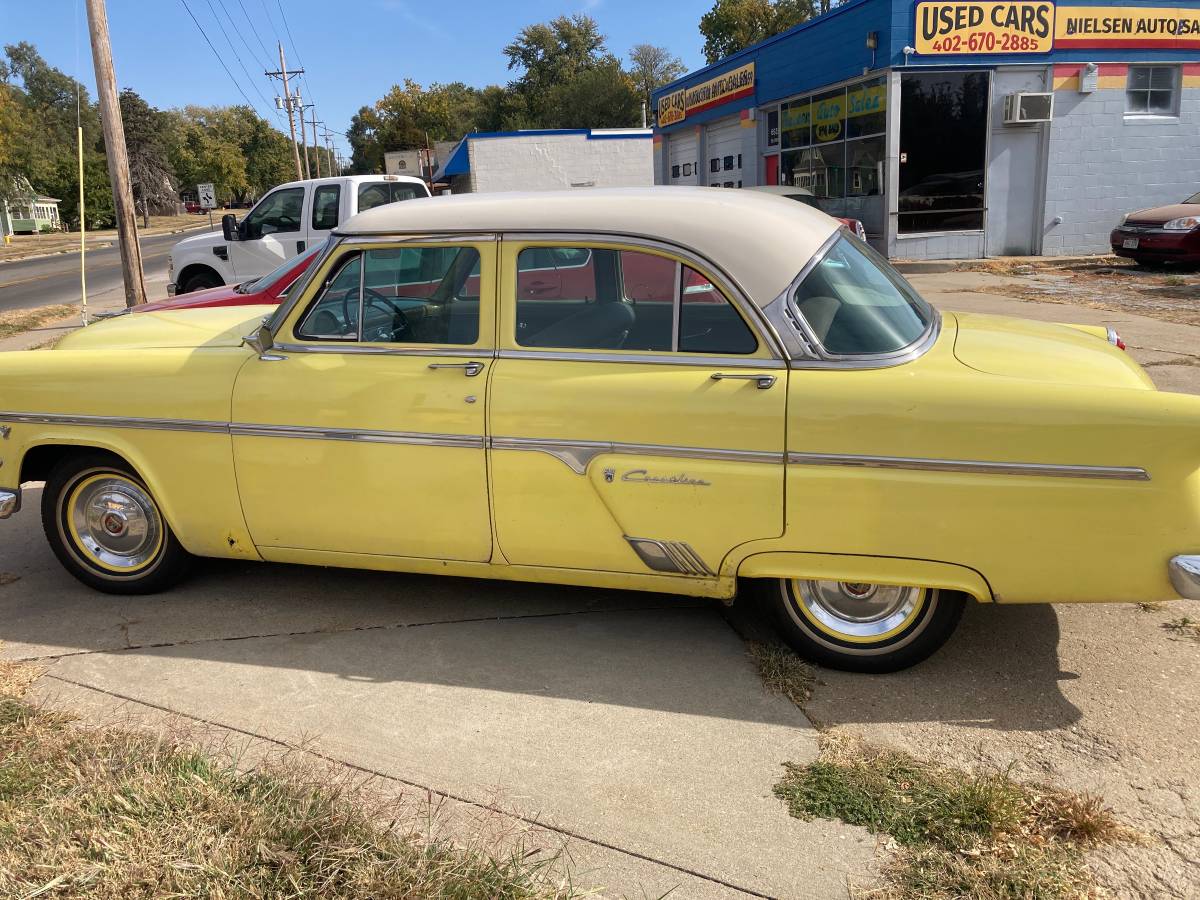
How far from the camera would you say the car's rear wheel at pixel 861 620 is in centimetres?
352

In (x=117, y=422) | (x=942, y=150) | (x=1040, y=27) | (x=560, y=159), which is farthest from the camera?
(x=560, y=159)

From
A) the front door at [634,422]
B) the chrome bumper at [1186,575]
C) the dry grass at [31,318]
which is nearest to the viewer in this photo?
the chrome bumper at [1186,575]

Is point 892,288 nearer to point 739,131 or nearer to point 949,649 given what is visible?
point 949,649

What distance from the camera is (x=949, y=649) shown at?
3.80 meters

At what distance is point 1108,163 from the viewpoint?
746 inches

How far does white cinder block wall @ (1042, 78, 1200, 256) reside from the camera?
61.2 feet

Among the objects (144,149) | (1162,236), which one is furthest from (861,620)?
(144,149)

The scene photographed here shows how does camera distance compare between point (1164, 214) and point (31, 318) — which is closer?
point (31, 318)

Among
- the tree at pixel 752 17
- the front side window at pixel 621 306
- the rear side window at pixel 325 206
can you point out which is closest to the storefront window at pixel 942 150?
the rear side window at pixel 325 206

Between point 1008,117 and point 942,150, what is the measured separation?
128cm

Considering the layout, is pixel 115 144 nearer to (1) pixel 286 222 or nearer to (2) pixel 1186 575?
(1) pixel 286 222

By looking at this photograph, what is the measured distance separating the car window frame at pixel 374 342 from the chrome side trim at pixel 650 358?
0.16 m

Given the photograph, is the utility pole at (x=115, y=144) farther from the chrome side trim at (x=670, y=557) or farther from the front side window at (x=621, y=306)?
the chrome side trim at (x=670, y=557)

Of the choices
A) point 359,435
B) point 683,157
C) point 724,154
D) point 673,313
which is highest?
point 683,157
